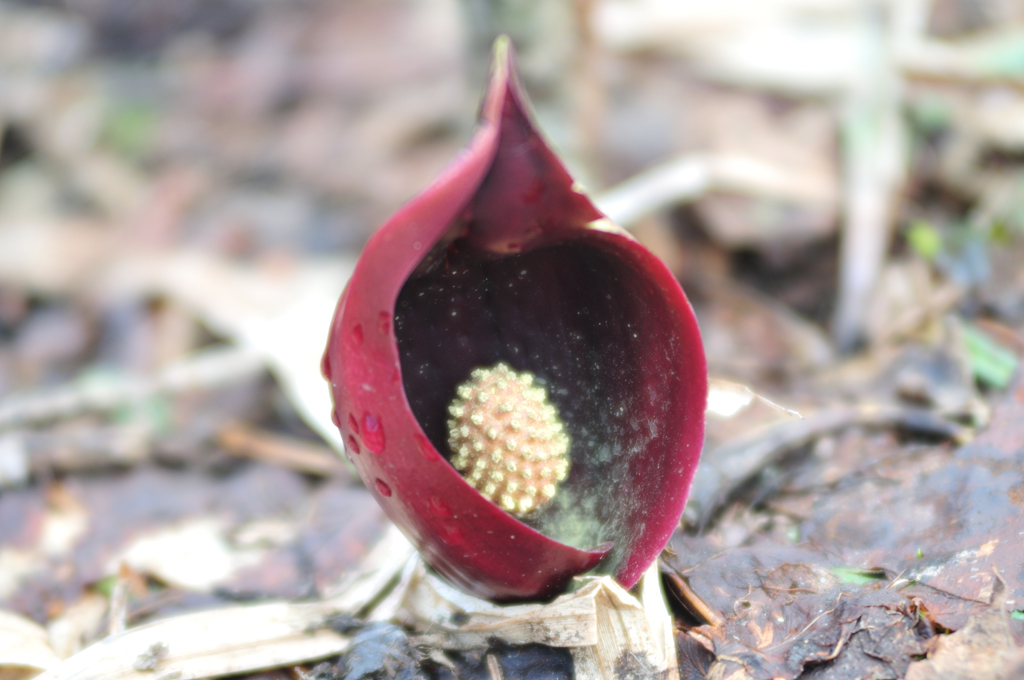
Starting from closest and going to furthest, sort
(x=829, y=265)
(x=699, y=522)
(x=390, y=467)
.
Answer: (x=390, y=467) → (x=699, y=522) → (x=829, y=265)

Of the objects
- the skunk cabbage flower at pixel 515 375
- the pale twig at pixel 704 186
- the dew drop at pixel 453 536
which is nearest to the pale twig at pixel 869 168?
the pale twig at pixel 704 186

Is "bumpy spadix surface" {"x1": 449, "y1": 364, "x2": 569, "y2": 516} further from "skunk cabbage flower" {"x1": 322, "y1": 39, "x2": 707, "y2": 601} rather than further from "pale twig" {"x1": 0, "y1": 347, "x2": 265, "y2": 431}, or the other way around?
"pale twig" {"x1": 0, "y1": 347, "x2": 265, "y2": 431}

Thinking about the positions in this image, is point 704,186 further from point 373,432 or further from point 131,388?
point 373,432

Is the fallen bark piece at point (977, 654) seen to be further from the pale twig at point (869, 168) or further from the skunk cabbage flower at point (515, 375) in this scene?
the pale twig at point (869, 168)

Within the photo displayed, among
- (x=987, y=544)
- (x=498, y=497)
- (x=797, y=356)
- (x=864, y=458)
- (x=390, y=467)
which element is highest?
(x=390, y=467)

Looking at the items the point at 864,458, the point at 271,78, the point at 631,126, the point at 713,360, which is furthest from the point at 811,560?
the point at 271,78

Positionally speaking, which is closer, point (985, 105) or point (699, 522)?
point (699, 522)

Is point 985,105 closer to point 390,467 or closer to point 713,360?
point 713,360
